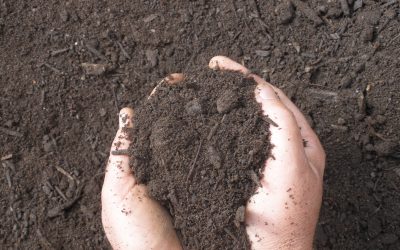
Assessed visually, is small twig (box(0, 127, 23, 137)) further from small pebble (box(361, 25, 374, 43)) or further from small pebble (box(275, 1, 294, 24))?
small pebble (box(361, 25, 374, 43))

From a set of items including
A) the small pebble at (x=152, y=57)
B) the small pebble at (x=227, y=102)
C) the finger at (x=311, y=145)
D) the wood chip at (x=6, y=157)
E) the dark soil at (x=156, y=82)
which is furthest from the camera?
the small pebble at (x=152, y=57)

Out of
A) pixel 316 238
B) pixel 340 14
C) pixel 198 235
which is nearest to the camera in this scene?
pixel 198 235

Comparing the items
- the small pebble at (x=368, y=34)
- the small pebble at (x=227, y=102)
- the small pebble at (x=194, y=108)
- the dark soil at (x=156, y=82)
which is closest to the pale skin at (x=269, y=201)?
the small pebble at (x=227, y=102)

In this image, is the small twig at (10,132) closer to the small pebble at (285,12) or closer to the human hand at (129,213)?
the human hand at (129,213)

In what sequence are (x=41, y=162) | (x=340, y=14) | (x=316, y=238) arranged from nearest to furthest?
(x=316, y=238)
(x=41, y=162)
(x=340, y=14)

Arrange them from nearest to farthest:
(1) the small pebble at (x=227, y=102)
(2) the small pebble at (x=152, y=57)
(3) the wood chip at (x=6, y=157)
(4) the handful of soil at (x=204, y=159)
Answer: (4) the handful of soil at (x=204, y=159), (1) the small pebble at (x=227, y=102), (3) the wood chip at (x=6, y=157), (2) the small pebble at (x=152, y=57)

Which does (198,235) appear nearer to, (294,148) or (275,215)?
(275,215)

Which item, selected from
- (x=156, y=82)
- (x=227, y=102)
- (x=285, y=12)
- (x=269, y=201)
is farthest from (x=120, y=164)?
(x=285, y=12)

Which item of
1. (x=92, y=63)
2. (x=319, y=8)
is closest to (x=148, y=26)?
(x=92, y=63)
